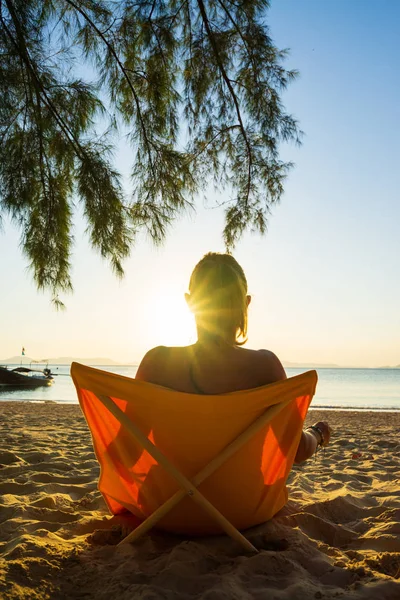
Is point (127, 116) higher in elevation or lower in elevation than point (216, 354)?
higher

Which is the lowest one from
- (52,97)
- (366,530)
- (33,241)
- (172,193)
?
(366,530)

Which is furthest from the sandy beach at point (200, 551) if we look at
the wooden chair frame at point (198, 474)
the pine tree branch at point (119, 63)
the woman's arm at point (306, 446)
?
the pine tree branch at point (119, 63)

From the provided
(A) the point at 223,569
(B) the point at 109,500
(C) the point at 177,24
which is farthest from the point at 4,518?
(C) the point at 177,24

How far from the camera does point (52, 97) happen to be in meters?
3.29

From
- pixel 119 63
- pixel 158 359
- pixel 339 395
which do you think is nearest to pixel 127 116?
pixel 119 63

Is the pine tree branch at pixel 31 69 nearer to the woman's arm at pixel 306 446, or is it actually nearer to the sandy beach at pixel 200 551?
the sandy beach at pixel 200 551

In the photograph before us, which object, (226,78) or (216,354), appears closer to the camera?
(216,354)

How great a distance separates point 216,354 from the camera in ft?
5.57

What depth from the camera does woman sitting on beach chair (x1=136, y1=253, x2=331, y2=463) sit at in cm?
170

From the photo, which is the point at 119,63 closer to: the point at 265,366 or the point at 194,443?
the point at 265,366

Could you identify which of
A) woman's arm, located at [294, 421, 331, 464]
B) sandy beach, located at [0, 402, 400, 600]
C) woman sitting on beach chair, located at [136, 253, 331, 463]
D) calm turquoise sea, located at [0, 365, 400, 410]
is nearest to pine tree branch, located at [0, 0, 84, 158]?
woman sitting on beach chair, located at [136, 253, 331, 463]

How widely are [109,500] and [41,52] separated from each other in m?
2.91

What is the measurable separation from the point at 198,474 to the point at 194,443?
100 millimetres

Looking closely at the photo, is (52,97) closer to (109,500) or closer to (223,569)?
(109,500)
